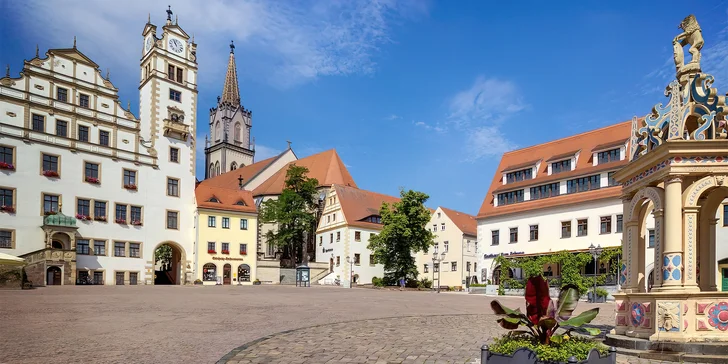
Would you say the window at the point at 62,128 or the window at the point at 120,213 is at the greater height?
the window at the point at 62,128

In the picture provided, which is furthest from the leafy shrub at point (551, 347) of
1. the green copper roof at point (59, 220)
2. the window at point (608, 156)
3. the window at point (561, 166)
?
the green copper roof at point (59, 220)

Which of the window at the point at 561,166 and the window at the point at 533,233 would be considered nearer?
the window at the point at 533,233

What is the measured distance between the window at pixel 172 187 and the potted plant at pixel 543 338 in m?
46.0

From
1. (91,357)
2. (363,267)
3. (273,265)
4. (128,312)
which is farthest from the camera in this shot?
(363,267)

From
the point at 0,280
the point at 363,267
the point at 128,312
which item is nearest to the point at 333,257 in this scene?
the point at 363,267

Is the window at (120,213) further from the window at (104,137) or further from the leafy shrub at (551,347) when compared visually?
the leafy shrub at (551,347)

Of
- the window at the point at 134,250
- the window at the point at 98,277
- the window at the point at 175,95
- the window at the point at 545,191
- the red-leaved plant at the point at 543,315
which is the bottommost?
the window at the point at 98,277

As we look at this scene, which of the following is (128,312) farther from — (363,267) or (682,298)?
(363,267)

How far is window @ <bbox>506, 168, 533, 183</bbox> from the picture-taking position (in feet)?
143

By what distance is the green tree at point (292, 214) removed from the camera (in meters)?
60.5

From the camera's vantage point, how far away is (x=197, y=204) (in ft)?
162

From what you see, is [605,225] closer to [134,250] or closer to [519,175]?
[519,175]

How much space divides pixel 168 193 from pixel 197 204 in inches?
109

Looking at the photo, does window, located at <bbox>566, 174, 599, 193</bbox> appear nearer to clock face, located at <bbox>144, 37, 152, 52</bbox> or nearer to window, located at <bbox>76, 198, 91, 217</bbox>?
window, located at <bbox>76, 198, 91, 217</bbox>
